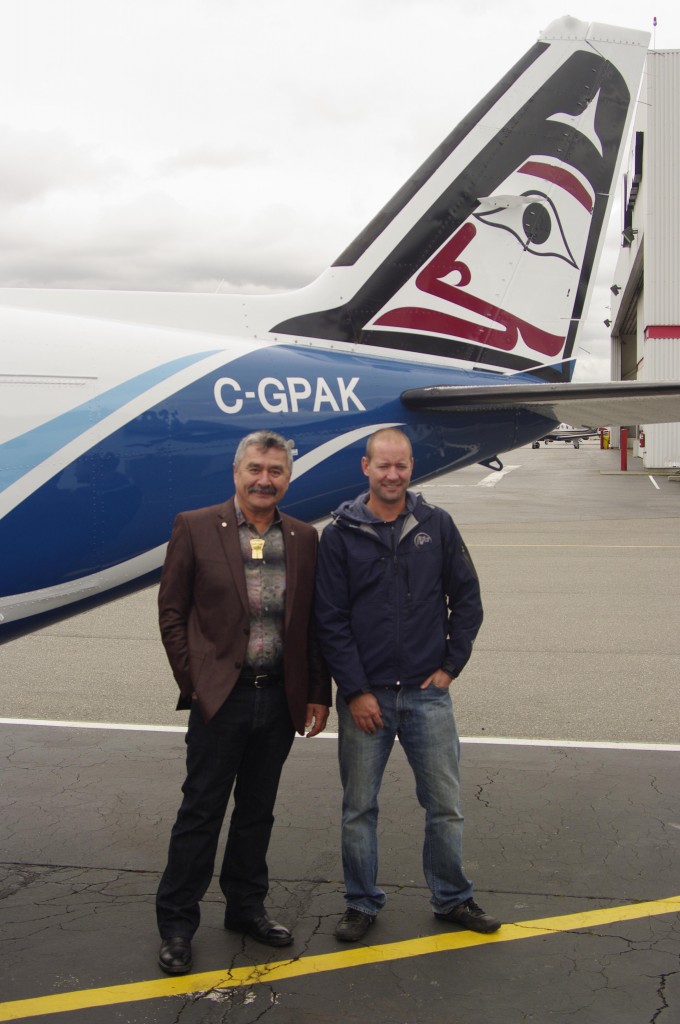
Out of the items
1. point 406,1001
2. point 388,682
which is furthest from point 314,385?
point 406,1001

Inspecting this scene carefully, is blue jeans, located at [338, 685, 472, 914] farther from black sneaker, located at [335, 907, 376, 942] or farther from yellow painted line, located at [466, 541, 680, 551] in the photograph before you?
yellow painted line, located at [466, 541, 680, 551]

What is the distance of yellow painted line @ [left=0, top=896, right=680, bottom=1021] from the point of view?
3176 mm

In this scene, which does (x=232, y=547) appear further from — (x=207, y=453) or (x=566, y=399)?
(x=566, y=399)

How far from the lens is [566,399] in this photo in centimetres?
459

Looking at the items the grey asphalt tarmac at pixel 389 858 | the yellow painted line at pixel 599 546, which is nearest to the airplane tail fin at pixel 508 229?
the grey asphalt tarmac at pixel 389 858

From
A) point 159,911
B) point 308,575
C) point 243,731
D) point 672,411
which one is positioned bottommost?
point 159,911

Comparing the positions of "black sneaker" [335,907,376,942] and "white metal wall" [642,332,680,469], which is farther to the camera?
"white metal wall" [642,332,680,469]

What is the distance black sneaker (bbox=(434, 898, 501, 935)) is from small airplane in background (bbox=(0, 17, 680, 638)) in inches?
78.5

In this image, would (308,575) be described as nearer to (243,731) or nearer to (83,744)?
(243,731)

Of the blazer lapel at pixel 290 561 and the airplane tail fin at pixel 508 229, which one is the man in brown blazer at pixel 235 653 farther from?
the airplane tail fin at pixel 508 229

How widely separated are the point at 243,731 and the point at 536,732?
308 centimetres

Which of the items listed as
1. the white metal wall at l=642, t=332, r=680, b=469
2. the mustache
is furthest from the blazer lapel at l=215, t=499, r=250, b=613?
the white metal wall at l=642, t=332, r=680, b=469

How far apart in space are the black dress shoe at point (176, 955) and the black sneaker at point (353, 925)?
593 millimetres

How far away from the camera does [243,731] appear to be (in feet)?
11.1
